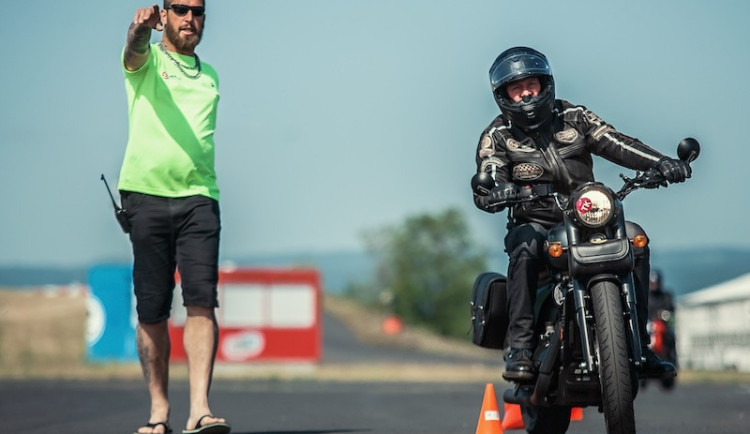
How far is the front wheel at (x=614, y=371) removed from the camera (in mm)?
6117

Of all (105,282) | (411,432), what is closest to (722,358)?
(105,282)

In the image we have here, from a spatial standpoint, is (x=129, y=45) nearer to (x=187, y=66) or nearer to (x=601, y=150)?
(x=187, y=66)

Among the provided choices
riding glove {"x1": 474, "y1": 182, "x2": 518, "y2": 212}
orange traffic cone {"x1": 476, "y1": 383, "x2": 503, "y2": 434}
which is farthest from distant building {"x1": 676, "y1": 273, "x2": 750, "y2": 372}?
riding glove {"x1": 474, "y1": 182, "x2": 518, "y2": 212}

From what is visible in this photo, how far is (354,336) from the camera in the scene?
246 feet

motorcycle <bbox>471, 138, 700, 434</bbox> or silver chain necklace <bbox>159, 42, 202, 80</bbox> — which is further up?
silver chain necklace <bbox>159, 42, 202, 80</bbox>

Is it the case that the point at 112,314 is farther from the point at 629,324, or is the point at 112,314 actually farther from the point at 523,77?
the point at 629,324

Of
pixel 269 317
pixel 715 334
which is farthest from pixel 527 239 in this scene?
pixel 715 334

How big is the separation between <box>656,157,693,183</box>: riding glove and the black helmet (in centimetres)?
71

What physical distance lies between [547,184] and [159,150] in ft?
7.02

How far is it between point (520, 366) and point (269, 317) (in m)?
30.2

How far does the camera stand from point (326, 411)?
446 inches

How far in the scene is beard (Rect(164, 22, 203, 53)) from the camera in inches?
303

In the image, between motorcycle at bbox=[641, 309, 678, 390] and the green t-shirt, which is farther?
motorcycle at bbox=[641, 309, 678, 390]

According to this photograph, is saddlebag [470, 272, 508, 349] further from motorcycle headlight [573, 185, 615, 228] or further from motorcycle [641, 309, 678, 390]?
motorcycle [641, 309, 678, 390]
